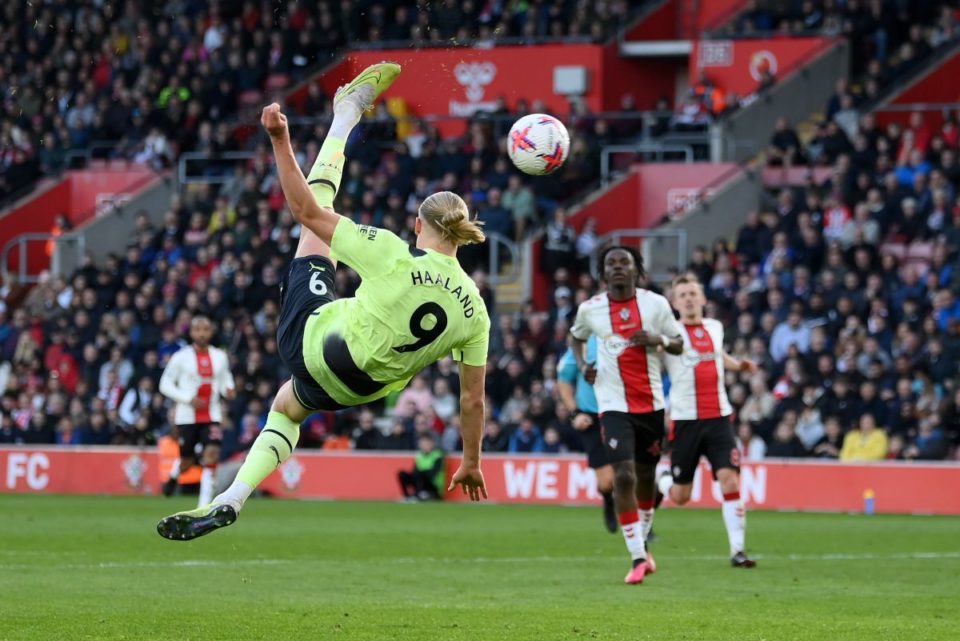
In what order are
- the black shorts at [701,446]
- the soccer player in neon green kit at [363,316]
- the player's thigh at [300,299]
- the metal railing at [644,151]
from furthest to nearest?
the metal railing at [644,151] → the black shorts at [701,446] → the player's thigh at [300,299] → the soccer player in neon green kit at [363,316]

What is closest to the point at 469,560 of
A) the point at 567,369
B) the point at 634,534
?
the point at 634,534

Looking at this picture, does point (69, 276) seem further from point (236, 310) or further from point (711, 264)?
point (711, 264)

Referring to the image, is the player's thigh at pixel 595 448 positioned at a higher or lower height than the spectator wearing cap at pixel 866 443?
higher

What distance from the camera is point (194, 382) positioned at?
20.3m

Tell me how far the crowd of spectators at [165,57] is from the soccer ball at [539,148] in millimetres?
19690

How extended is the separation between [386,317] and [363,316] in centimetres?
13

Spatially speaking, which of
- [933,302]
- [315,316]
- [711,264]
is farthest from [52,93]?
[315,316]

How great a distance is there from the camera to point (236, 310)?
2864cm

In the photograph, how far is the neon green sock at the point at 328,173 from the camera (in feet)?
32.5

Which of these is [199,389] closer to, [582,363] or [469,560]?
[469,560]

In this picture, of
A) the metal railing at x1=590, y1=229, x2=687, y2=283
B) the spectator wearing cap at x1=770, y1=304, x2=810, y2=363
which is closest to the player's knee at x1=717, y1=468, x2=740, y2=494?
the spectator wearing cap at x1=770, y1=304, x2=810, y2=363

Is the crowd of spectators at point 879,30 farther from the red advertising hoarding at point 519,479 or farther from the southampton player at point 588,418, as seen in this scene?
the southampton player at point 588,418

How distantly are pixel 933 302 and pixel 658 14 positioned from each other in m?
11.8

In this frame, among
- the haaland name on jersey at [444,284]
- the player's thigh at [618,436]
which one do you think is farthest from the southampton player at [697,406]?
the haaland name on jersey at [444,284]
